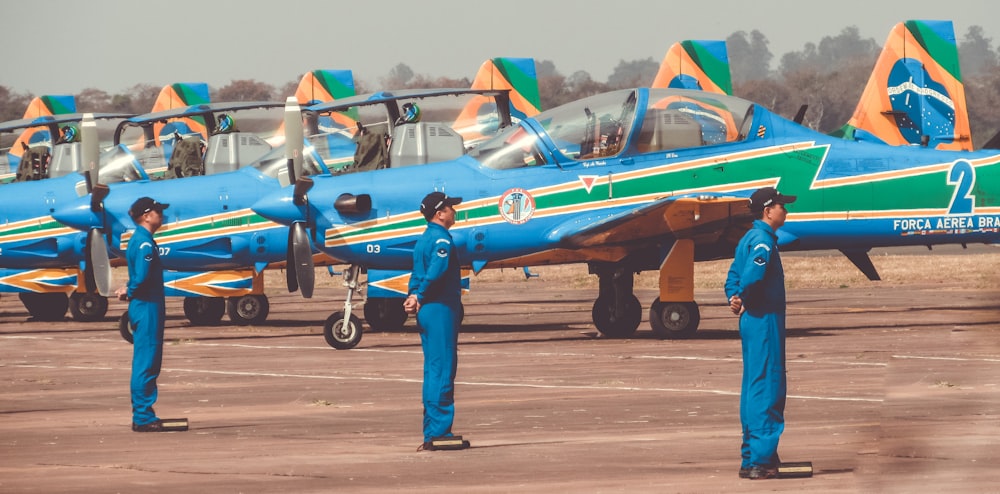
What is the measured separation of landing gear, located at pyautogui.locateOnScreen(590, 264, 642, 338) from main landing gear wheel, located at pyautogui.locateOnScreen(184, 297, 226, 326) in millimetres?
7118

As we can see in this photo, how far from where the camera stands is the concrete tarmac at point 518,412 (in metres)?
9.13

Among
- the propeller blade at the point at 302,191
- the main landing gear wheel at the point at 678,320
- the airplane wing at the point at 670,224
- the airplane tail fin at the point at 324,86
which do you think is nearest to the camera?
the airplane wing at the point at 670,224

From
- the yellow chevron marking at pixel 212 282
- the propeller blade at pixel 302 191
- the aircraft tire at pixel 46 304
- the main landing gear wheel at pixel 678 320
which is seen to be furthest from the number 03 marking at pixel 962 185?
the aircraft tire at pixel 46 304

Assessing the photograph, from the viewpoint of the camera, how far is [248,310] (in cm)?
2400

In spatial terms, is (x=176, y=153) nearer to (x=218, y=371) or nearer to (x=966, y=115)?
(x=218, y=371)

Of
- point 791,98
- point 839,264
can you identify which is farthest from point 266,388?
point 791,98

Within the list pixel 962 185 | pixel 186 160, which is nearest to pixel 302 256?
pixel 186 160

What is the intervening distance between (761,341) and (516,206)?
32.1ft

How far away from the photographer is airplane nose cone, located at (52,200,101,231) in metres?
21.4

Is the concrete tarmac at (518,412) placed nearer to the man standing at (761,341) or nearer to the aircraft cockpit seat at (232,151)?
the man standing at (761,341)

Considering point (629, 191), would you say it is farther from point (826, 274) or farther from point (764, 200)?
point (826, 274)

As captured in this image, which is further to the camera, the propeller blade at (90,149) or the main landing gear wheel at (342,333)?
the propeller blade at (90,149)

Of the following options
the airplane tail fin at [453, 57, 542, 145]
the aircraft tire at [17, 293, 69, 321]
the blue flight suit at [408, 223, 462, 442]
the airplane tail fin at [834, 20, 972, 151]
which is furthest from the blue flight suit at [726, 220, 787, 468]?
the airplane tail fin at [453, 57, 542, 145]

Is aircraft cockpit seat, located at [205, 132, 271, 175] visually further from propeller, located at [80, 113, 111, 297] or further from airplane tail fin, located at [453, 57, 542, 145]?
airplane tail fin, located at [453, 57, 542, 145]
